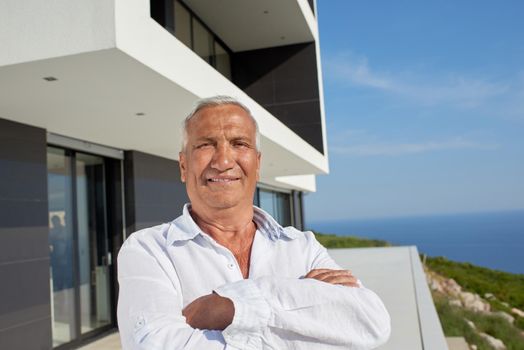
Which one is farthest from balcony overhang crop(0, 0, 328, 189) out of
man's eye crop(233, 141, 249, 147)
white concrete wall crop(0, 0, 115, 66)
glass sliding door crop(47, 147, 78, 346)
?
man's eye crop(233, 141, 249, 147)

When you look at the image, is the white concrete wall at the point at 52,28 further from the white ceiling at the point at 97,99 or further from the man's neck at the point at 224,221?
the man's neck at the point at 224,221

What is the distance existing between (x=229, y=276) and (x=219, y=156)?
0.31 m

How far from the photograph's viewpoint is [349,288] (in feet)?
3.92

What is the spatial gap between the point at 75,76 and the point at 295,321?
3226 millimetres

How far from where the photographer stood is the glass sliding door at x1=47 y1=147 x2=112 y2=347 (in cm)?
623

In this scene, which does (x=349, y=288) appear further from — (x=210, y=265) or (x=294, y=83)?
(x=294, y=83)

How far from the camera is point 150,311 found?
1.12 meters

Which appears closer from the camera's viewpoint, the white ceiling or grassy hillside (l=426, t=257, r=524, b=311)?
the white ceiling

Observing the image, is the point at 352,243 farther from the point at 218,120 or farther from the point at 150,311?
the point at 150,311

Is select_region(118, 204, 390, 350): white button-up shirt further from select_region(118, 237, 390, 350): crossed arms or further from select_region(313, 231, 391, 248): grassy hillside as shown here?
select_region(313, 231, 391, 248): grassy hillside

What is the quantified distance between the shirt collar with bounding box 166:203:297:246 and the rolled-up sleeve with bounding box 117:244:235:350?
0.27 feet

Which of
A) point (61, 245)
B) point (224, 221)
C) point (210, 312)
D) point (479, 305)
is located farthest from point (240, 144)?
point (479, 305)

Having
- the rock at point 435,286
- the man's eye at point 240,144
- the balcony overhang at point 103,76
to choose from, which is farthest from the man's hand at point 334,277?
the rock at point 435,286

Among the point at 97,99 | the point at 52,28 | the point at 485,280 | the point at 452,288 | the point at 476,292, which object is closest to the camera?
the point at 52,28
